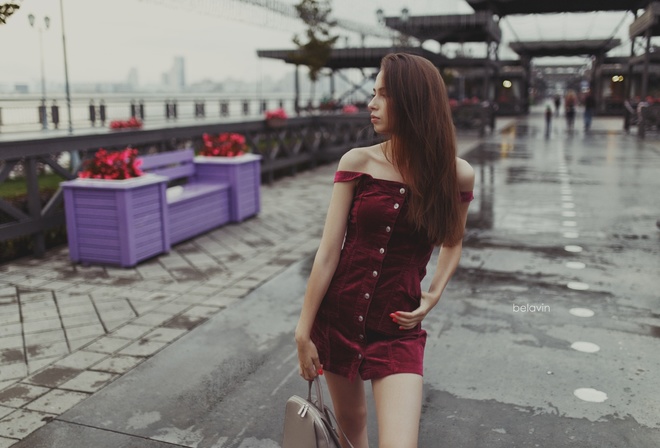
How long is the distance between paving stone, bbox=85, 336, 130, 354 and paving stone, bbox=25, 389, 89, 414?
60 centimetres

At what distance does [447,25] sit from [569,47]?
21517 mm

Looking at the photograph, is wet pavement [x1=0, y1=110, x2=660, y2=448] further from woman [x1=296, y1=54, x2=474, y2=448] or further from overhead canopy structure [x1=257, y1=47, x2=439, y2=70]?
overhead canopy structure [x1=257, y1=47, x2=439, y2=70]

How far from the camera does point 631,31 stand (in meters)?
25.8

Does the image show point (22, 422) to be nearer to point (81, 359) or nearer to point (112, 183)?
point (81, 359)

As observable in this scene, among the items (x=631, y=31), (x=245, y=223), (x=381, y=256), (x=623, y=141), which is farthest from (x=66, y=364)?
(x=631, y=31)

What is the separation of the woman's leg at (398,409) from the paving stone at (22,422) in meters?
2.07

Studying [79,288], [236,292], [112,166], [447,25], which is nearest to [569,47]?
[447,25]

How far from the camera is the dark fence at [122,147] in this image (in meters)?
6.38

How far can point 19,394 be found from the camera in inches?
140

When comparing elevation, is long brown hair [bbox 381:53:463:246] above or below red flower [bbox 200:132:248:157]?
above

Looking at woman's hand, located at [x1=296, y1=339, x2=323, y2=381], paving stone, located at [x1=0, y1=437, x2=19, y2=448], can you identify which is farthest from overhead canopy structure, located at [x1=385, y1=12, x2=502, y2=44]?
woman's hand, located at [x1=296, y1=339, x2=323, y2=381]

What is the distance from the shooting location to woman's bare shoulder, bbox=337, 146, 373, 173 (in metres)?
1.99

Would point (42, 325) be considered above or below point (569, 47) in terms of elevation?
below

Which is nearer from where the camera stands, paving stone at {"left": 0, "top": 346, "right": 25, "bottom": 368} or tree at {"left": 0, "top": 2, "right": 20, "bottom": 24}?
tree at {"left": 0, "top": 2, "right": 20, "bottom": 24}
